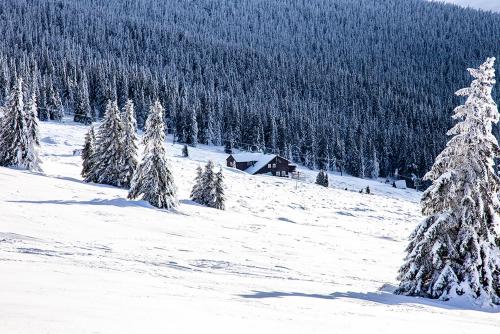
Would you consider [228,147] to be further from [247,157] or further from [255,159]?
[255,159]

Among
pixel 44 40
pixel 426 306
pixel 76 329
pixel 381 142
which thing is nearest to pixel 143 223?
pixel 426 306

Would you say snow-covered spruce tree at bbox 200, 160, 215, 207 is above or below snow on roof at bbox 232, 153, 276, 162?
below

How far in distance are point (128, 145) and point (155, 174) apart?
33.7 ft

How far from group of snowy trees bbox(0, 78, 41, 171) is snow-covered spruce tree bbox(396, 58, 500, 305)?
34877mm

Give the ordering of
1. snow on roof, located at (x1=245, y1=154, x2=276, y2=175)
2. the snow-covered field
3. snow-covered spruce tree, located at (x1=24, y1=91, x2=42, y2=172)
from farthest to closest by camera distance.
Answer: snow on roof, located at (x1=245, y1=154, x2=276, y2=175) < snow-covered spruce tree, located at (x1=24, y1=91, x2=42, y2=172) < the snow-covered field

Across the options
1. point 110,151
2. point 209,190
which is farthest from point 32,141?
point 209,190

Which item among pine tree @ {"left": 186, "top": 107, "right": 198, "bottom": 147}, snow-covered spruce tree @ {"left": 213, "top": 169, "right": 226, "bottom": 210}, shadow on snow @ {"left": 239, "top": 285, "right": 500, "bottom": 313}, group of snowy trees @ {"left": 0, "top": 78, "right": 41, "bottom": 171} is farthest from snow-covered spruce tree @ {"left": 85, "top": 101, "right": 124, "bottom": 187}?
pine tree @ {"left": 186, "top": 107, "right": 198, "bottom": 147}

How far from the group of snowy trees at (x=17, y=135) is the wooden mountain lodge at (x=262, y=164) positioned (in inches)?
2176

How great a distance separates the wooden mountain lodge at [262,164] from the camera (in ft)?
305

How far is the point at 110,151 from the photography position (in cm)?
3950

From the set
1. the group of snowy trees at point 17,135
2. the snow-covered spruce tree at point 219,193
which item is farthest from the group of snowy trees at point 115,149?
the snow-covered spruce tree at point 219,193

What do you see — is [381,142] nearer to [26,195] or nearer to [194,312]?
[26,195]

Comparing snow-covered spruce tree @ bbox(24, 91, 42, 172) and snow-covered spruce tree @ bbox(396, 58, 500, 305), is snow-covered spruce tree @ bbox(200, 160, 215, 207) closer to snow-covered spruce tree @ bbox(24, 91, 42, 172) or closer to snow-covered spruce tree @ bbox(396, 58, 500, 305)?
snow-covered spruce tree @ bbox(24, 91, 42, 172)

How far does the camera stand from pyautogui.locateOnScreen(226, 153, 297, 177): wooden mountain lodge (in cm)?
9286
